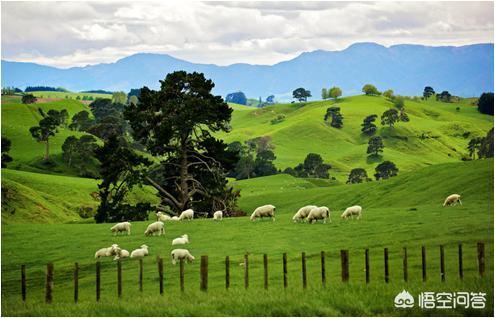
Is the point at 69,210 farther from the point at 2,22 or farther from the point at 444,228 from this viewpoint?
the point at 444,228

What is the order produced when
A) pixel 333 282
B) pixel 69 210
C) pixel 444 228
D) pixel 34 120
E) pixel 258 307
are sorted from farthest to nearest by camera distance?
pixel 34 120 < pixel 69 210 < pixel 444 228 < pixel 333 282 < pixel 258 307

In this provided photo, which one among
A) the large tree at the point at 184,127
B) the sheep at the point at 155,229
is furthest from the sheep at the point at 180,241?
the large tree at the point at 184,127

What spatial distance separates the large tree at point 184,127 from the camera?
6612 cm

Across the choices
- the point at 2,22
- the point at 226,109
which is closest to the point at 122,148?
the point at 226,109

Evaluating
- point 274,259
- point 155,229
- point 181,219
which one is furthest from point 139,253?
point 181,219

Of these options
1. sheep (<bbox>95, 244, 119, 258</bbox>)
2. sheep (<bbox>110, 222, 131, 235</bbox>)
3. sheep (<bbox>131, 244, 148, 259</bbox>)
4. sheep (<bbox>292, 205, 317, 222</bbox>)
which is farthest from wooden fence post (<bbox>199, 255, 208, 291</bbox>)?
sheep (<bbox>110, 222, 131, 235</bbox>)

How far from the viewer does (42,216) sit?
266 ft

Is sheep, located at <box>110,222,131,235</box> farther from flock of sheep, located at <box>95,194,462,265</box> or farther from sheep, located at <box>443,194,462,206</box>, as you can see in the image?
sheep, located at <box>443,194,462,206</box>

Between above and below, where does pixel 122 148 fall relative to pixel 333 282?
above

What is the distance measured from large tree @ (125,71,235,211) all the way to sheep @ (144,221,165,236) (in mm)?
20824

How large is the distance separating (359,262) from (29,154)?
125m

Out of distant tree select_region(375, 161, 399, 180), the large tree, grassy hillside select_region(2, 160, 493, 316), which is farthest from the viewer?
distant tree select_region(375, 161, 399, 180)

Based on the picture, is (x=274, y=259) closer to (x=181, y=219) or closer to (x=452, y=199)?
(x=452, y=199)

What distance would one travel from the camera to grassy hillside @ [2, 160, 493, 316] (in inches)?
1058
